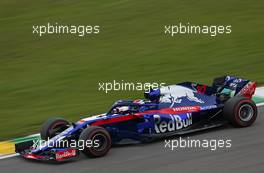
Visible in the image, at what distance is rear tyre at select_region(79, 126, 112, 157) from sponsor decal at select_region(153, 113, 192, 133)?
919 millimetres

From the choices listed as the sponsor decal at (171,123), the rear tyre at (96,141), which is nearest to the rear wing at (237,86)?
the sponsor decal at (171,123)

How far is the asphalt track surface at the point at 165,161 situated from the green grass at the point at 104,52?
2410 millimetres

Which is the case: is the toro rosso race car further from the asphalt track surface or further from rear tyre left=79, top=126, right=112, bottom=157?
the asphalt track surface

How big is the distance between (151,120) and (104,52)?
9.33 metres

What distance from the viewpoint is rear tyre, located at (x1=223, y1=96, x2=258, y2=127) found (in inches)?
414

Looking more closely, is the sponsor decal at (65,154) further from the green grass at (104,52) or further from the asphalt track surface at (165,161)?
the green grass at (104,52)

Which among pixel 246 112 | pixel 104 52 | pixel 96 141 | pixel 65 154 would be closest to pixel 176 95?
pixel 246 112

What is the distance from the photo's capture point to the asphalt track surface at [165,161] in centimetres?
883

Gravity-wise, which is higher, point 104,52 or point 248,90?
point 104,52

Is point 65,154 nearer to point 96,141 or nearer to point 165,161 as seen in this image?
point 96,141

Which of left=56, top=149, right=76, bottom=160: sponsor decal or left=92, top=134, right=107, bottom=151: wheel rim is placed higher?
left=92, top=134, right=107, bottom=151: wheel rim

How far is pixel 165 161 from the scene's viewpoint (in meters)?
9.25

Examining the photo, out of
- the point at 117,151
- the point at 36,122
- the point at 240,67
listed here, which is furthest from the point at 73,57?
the point at 117,151

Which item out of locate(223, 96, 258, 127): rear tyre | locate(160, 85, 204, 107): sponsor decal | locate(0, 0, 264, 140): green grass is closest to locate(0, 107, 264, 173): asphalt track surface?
locate(223, 96, 258, 127): rear tyre
